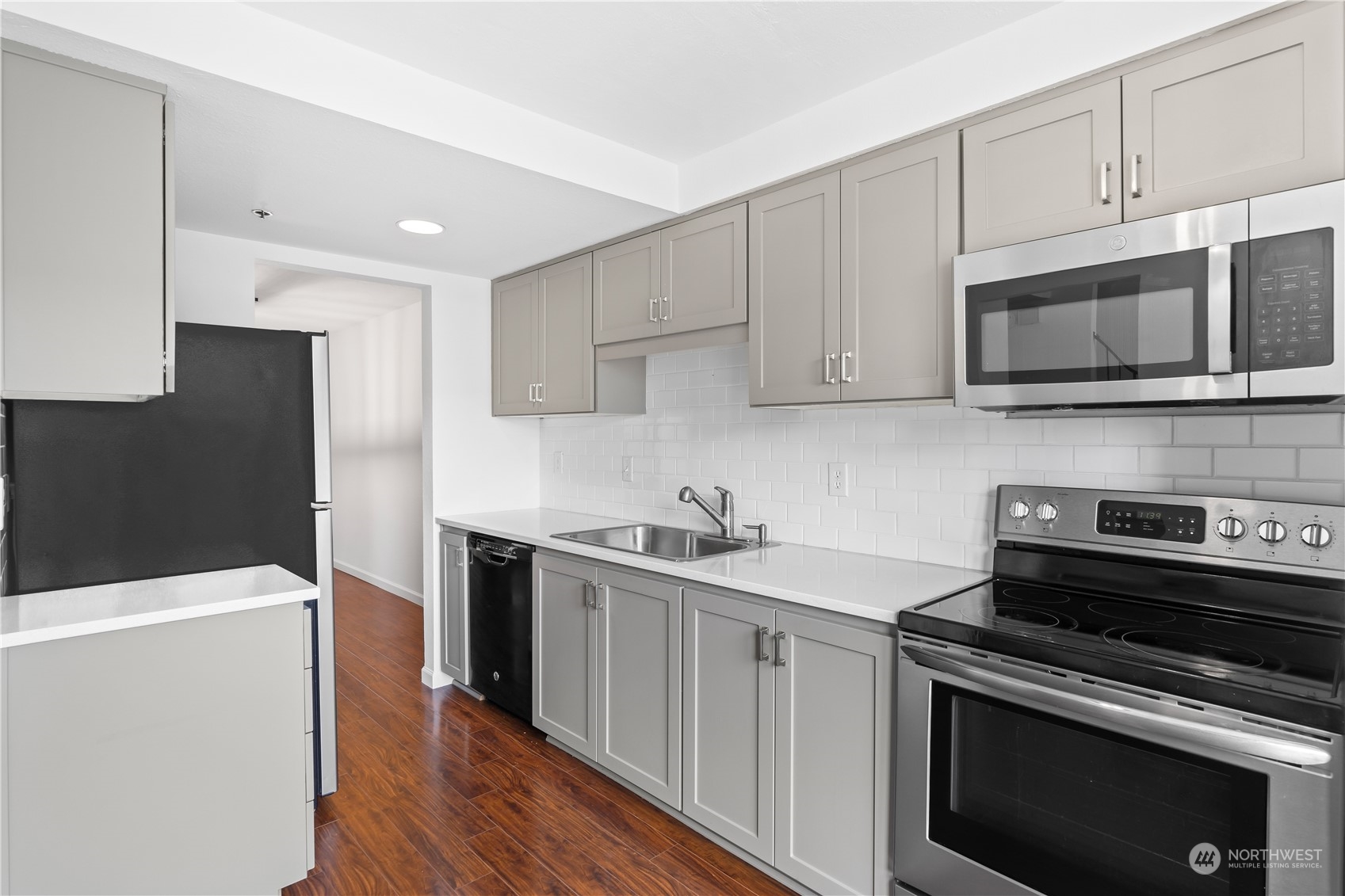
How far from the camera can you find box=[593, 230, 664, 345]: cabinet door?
2906 mm

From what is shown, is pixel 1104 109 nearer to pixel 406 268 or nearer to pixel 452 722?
pixel 406 268

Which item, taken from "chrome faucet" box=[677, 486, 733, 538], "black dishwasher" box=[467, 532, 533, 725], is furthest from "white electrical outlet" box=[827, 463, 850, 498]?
"black dishwasher" box=[467, 532, 533, 725]

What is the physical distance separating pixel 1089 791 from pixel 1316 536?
0.79m

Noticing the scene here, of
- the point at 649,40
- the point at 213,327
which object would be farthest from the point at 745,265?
the point at 213,327

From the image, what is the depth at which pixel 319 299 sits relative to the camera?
5.30m

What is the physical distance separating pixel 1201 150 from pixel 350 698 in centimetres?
398

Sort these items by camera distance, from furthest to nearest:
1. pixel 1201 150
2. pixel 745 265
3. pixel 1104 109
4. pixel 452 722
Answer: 1. pixel 452 722
2. pixel 745 265
3. pixel 1104 109
4. pixel 1201 150

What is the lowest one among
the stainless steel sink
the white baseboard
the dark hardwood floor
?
the dark hardwood floor

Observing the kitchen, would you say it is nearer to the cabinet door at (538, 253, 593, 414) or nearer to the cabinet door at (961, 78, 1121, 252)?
the cabinet door at (961, 78, 1121, 252)

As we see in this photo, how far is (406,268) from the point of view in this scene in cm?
364

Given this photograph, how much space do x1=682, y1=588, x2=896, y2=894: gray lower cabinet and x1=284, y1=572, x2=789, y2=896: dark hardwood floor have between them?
19 cm

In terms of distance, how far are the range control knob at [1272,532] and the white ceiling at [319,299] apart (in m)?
3.62

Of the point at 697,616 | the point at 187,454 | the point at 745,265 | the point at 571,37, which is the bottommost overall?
the point at 697,616

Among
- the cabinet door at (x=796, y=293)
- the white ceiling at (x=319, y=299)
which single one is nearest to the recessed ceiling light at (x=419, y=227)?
the white ceiling at (x=319, y=299)
